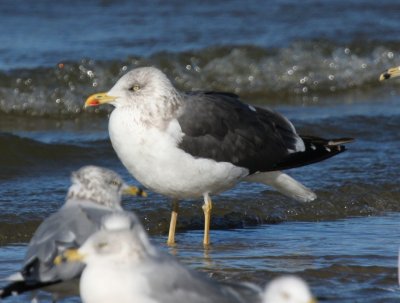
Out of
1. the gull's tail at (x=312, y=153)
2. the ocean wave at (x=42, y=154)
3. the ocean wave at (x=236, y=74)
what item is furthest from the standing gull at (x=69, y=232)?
the ocean wave at (x=236, y=74)

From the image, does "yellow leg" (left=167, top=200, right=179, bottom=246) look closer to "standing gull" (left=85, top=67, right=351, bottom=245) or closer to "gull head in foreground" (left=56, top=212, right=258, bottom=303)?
"standing gull" (left=85, top=67, right=351, bottom=245)

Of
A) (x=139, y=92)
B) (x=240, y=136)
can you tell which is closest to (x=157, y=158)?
(x=139, y=92)

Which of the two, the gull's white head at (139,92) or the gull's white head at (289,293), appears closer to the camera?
the gull's white head at (289,293)

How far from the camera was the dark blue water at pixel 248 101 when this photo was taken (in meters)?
7.00

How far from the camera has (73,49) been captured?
46.2 ft

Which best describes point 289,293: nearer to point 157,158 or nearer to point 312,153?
point 157,158

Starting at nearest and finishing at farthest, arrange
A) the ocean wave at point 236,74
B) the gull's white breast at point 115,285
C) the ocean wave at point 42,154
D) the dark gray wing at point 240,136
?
1. the gull's white breast at point 115,285
2. the dark gray wing at point 240,136
3. the ocean wave at point 42,154
4. the ocean wave at point 236,74

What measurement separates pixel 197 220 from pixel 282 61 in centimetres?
660

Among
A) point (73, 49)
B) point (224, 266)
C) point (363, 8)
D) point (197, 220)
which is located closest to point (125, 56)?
point (73, 49)

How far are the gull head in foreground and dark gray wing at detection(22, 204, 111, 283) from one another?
391mm

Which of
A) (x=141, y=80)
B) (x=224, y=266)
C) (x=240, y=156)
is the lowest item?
(x=224, y=266)

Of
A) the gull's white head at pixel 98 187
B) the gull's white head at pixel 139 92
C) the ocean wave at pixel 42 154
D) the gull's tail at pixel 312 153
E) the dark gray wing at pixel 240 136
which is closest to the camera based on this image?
the gull's white head at pixel 98 187

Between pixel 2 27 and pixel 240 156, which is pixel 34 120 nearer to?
pixel 2 27

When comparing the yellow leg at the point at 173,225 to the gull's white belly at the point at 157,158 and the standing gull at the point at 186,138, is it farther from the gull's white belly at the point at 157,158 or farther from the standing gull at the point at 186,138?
the gull's white belly at the point at 157,158
